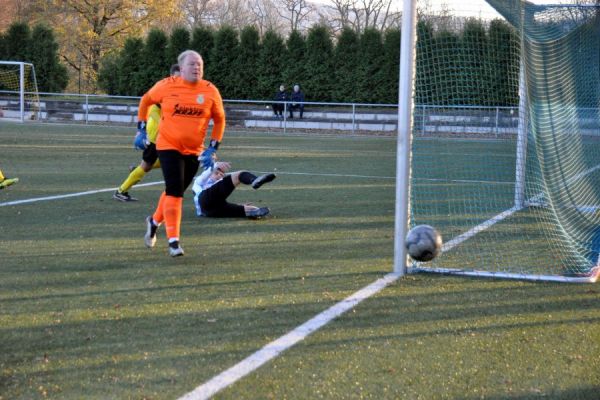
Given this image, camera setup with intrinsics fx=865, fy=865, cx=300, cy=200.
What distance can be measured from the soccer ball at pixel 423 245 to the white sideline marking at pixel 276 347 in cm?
39

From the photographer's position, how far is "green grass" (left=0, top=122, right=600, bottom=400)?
425cm

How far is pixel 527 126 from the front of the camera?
9.56 meters

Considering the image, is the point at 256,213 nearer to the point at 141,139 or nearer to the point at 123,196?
the point at 141,139

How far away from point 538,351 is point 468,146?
17.2 meters

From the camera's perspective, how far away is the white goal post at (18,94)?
36.4 meters

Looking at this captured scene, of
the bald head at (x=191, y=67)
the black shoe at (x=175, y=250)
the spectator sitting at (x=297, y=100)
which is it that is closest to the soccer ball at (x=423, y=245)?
the black shoe at (x=175, y=250)

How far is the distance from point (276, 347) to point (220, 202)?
5.15 meters

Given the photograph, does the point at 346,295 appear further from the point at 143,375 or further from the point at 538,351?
the point at 143,375

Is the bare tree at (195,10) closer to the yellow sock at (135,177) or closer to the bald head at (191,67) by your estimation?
the yellow sock at (135,177)

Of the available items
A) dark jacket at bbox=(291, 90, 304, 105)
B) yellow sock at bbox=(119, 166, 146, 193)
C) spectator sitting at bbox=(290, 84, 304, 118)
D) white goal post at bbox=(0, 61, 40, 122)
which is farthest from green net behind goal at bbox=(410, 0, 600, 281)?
white goal post at bbox=(0, 61, 40, 122)

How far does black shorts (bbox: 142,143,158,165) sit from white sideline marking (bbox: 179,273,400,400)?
4996 millimetres

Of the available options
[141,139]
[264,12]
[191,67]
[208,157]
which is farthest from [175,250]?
[264,12]

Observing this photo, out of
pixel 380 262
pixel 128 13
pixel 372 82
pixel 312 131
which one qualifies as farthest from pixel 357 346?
pixel 128 13

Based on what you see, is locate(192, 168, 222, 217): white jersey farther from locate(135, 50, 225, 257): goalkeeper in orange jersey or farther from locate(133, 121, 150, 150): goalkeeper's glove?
locate(135, 50, 225, 257): goalkeeper in orange jersey
